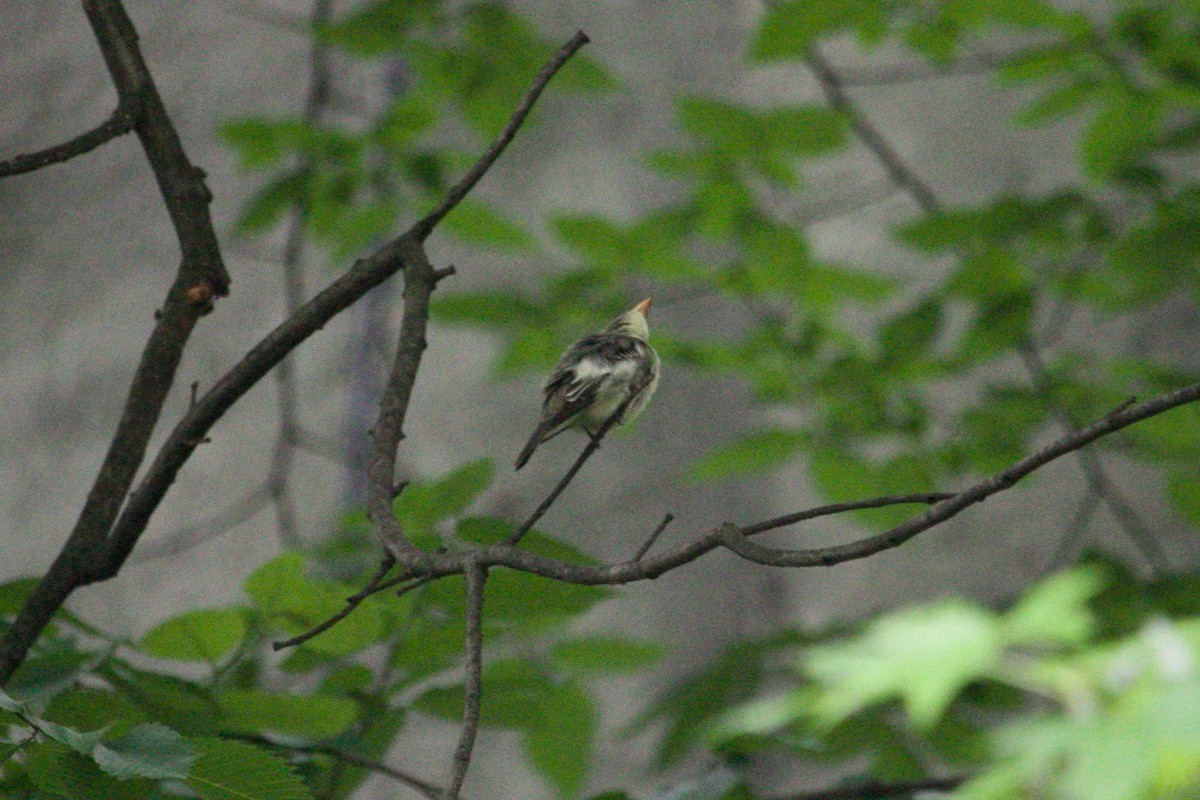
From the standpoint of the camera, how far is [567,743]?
88 cm

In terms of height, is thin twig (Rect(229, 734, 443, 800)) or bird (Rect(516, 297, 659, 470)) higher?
bird (Rect(516, 297, 659, 470))

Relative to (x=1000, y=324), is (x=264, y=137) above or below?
above

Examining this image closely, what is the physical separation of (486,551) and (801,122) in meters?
0.99

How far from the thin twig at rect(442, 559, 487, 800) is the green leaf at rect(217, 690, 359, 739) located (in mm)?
216

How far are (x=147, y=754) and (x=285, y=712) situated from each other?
6.5 inches

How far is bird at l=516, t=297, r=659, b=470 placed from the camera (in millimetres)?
442

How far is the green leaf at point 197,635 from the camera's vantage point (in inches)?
22.3

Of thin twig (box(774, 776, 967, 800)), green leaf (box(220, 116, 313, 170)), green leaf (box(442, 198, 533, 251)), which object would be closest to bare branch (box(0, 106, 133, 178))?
thin twig (box(774, 776, 967, 800))

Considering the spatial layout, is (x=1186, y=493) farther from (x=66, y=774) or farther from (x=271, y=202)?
(x=66, y=774)

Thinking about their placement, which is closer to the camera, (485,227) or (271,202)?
(485,227)

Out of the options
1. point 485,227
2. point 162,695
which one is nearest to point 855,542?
point 162,695

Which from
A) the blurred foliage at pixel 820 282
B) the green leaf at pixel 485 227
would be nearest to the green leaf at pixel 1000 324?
the blurred foliage at pixel 820 282

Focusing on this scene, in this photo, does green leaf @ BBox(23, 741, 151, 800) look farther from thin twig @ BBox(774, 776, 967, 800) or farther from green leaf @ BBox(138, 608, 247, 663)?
thin twig @ BBox(774, 776, 967, 800)

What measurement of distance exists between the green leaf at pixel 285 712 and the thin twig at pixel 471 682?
0.71 feet
